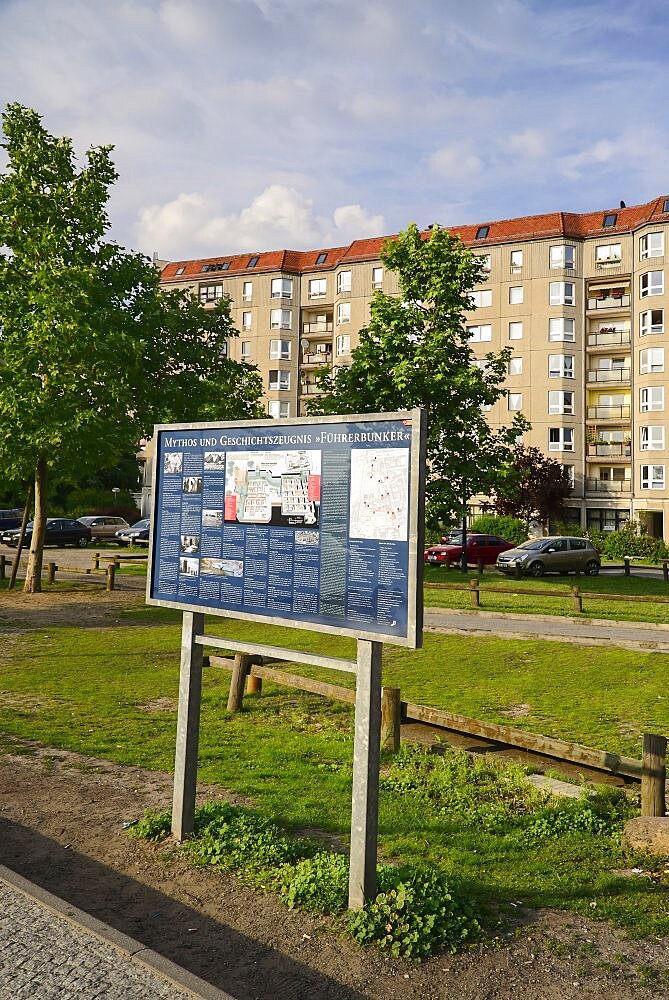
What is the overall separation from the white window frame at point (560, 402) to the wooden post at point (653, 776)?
5064cm

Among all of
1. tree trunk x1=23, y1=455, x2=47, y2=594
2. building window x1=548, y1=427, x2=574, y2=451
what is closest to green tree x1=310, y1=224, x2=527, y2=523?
tree trunk x1=23, y1=455, x2=47, y2=594

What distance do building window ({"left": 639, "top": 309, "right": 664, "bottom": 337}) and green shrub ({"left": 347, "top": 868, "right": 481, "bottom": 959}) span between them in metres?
51.6

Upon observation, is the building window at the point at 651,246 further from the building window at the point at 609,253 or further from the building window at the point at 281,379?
the building window at the point at 281,379

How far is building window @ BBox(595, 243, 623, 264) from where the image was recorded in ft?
180

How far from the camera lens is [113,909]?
5309mm

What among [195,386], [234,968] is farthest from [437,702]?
[195,386]

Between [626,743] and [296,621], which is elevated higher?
[296,621]

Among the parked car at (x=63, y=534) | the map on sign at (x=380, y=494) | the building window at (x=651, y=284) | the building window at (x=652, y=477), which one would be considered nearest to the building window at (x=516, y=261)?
the building window at (x=651, y=284)

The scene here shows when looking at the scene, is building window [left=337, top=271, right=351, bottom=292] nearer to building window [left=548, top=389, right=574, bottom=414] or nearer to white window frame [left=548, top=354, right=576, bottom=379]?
white window frame [left=548, top=354, right=576, bottom=379]

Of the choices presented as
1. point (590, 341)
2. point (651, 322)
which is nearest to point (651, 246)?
point (651, 322)

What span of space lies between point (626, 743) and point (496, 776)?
1988 millimetres

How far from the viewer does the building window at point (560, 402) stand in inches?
2170

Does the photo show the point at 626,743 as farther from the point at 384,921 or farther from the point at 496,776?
the point at 384,921

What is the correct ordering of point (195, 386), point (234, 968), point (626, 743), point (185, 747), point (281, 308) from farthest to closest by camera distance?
point (281, 308)
point (195, 386)
point (626, 743)
point (185, 747)
point (234, 968)
